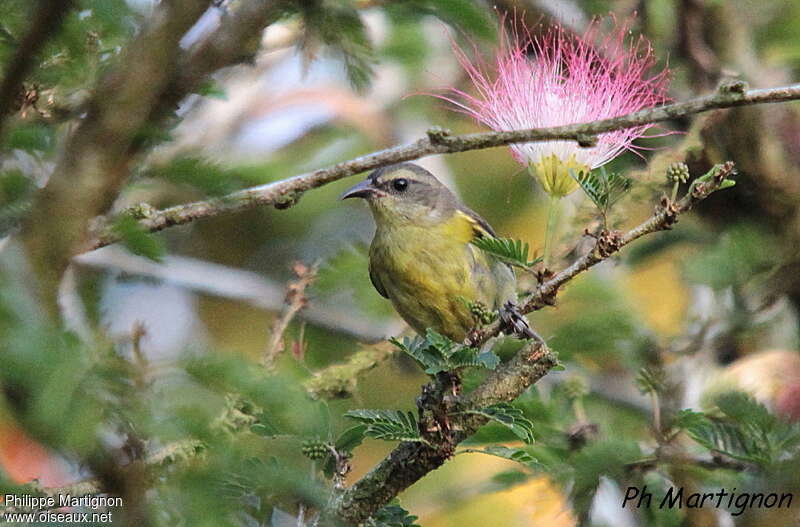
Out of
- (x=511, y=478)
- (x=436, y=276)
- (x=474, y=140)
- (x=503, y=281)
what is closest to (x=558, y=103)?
(x=474, y=140)

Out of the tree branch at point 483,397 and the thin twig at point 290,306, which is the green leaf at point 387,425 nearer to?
the tree branch at point 483,397

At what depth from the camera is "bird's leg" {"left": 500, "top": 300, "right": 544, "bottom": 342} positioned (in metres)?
2.48

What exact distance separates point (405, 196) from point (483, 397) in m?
2.46

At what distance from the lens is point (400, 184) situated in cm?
494

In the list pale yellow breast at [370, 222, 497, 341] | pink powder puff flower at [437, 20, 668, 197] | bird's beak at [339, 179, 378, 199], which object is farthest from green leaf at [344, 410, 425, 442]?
bird's beak at [339, 179, 378, 199]

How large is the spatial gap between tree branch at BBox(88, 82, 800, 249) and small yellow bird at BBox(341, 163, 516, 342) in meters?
2.08

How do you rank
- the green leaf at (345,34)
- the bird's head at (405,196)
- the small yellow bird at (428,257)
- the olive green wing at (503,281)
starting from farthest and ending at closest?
the bird's head at (405,196) < the small yellow bird at (428,257) < the olive green wing at (503,281) < the green leaf at (345,34)

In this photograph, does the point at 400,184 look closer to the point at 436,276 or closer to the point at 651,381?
the point at 436,276

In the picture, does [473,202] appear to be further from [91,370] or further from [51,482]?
[91,370]

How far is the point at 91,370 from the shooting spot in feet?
3.94

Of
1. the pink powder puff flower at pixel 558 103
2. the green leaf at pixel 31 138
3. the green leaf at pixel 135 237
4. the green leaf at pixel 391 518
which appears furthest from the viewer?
the pink powder puff flower at pixel 558 103

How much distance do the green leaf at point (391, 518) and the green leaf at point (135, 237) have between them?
129 centimetres

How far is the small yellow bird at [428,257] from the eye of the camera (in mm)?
4254

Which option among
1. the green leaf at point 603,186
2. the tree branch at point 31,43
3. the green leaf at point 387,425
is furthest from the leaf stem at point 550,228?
the tree branch at point 31,43
